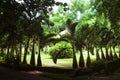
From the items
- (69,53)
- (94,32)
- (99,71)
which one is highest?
(94,32)

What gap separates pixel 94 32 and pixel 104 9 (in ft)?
34.9

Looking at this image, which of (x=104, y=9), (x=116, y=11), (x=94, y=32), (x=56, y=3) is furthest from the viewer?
(x=94, y=32)

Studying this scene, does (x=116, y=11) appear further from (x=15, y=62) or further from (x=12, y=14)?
(x=15, y=62)

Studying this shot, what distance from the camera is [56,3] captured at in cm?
1538

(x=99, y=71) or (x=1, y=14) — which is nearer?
(x=1, y=14)

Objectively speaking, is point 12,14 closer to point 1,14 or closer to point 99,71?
point 1,14

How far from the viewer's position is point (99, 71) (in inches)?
949

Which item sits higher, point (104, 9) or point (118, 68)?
point (104, 9)

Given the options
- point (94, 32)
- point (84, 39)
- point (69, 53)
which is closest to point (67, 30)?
point (84, 39)

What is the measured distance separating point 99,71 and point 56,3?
11215 millimetres

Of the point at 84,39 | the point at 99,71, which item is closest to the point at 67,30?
the point at 84,39

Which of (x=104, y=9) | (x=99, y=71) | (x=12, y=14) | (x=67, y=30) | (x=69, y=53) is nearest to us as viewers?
(x=12, y=14)

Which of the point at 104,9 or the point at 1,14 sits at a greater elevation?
the point at 104,9

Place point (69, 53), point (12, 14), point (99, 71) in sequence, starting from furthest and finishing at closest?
point (69, 53) < point (99, 71) < point (12, 14)
